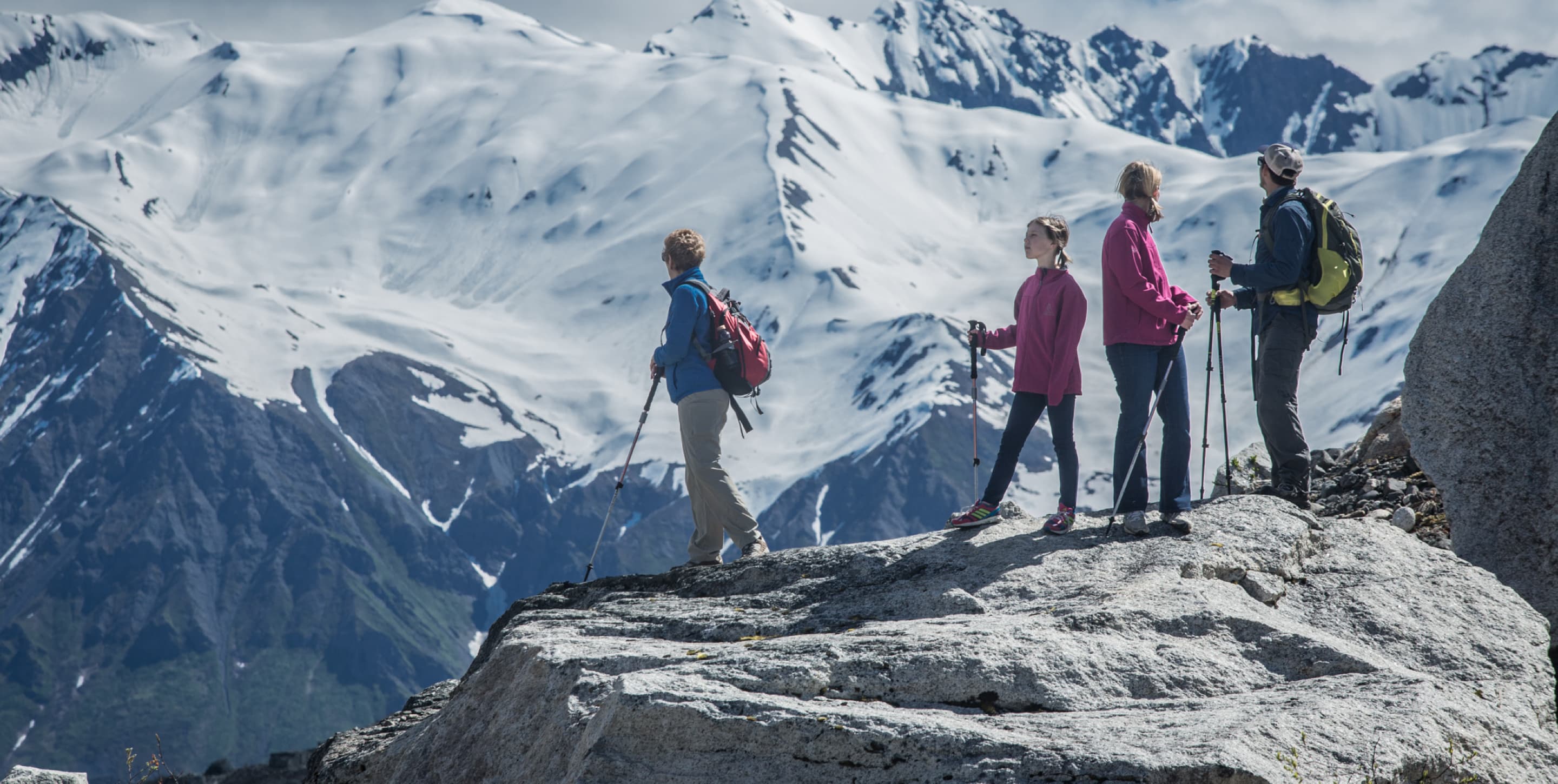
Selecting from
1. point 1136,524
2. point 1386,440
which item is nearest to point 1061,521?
point 1136,524

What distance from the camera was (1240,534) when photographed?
9.55m

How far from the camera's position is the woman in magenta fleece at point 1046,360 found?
10.8 meters

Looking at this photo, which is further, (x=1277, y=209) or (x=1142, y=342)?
(x=1277, y=209)

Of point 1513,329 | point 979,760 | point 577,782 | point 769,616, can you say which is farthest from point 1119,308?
point 577,782

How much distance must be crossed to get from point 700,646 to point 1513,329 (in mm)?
6349

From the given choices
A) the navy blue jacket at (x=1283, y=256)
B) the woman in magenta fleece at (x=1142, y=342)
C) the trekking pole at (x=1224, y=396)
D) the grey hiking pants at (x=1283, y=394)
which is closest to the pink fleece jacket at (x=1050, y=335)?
the woman in magenta fleece at (x=1142, y=342)

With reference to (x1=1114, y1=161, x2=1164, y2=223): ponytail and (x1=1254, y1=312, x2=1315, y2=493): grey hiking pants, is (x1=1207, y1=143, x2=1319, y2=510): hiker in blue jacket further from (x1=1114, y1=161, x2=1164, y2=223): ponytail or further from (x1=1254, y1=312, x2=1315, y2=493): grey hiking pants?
(x1=1114, y1=161, x2=1164, y2=223): ponytail

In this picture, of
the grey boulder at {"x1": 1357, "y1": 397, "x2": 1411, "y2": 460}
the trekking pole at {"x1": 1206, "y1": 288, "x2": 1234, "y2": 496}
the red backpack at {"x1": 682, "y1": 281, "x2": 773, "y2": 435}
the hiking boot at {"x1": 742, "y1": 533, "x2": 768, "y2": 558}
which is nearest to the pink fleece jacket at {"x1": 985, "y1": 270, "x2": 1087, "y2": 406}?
the trekking pole at {"x1": 1206, "y1": 288, "x2": 1234, "y2": 496}

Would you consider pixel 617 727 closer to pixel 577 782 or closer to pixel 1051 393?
pixel 577 782

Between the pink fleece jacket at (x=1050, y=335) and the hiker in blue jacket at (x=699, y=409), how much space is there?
2552 mm

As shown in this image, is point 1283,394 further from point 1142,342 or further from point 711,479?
point 711,479

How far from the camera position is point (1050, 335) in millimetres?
10867

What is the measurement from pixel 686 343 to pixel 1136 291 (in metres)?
3.76

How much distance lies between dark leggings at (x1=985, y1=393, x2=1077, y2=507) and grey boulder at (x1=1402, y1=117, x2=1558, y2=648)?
2.58m
